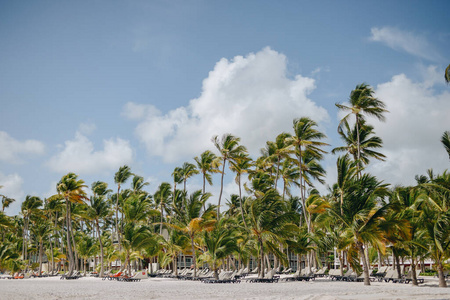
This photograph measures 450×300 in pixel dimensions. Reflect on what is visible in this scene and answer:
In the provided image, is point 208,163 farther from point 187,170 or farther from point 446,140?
point 446,140

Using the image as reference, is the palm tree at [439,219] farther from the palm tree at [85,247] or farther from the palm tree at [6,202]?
the palm tree at [6,202]

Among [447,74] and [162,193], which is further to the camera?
[162,193]

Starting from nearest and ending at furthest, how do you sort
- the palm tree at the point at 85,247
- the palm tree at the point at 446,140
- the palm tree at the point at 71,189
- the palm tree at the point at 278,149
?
1. the palm tree at the point at 446,140
2. the palm tree at the point at 71,189
3. the palm tree at the point at 278,149
4. the palm tree at the point at 85,247

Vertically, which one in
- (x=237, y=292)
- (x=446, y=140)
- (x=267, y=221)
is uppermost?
(x=446, y=140)

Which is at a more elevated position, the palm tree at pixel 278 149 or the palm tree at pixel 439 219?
the palm tree at pixel 278 149

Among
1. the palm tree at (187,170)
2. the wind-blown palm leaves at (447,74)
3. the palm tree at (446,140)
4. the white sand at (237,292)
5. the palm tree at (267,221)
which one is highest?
the palm tree at (187,170)

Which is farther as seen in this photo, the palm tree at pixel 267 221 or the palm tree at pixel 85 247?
the palm tree at pixel 85 247

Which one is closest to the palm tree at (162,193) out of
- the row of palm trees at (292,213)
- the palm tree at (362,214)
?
the row of palm trees at (292,213)

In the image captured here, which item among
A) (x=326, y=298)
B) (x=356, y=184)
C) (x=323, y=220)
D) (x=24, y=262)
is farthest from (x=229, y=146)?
(x=24, y=262)

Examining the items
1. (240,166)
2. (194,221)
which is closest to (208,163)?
(240,166)

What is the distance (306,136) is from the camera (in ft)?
121

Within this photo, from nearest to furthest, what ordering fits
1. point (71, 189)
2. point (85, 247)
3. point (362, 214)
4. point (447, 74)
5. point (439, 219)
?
point (447, 74) → point (439, 219) → point (362, 214) → point (71, 189) → point (85, 247)

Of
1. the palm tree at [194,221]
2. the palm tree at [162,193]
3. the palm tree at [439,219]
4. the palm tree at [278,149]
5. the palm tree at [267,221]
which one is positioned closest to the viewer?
the palm tree at [439,219]

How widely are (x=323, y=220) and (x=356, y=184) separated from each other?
15.0m
